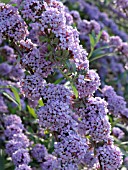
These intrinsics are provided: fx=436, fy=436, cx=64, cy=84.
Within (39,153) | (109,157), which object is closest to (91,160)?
(109,157)

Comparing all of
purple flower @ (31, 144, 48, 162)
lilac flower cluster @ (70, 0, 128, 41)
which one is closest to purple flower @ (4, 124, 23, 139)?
purple flower @ (31, 144, 48, 162)

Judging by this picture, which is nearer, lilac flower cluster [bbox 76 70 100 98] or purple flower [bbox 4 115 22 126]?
lilac flower cluster [bbox 76 70 100 98]

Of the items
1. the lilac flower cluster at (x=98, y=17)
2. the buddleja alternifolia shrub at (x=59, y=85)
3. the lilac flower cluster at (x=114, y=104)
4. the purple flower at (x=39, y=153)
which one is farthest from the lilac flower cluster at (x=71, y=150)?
the lilac flower cluster at (x=98, y=17)

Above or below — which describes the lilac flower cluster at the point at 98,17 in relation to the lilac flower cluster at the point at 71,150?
above

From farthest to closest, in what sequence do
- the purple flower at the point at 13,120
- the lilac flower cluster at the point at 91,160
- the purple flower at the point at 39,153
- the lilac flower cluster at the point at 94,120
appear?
the purple flower at the point at 13,120, the purple flower at the point at 39,153, the lilac flower cluster at the point at 91,160, the lilac flower cluster at the point at 94,120

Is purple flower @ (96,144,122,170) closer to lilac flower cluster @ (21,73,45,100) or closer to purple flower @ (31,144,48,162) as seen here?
lilac flower cluster @ (21,73,45,100)

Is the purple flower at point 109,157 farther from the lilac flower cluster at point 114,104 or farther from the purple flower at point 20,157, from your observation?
the lilac flower cluster at point 114,104

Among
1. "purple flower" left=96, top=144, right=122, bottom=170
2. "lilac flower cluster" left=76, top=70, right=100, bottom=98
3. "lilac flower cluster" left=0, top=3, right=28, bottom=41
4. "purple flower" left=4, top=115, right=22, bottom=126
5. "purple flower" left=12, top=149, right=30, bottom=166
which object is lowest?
"purple flower" left=96, top=144, right=122, bottom=170

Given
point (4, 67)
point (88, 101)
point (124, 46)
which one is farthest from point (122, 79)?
point (88, 101)
